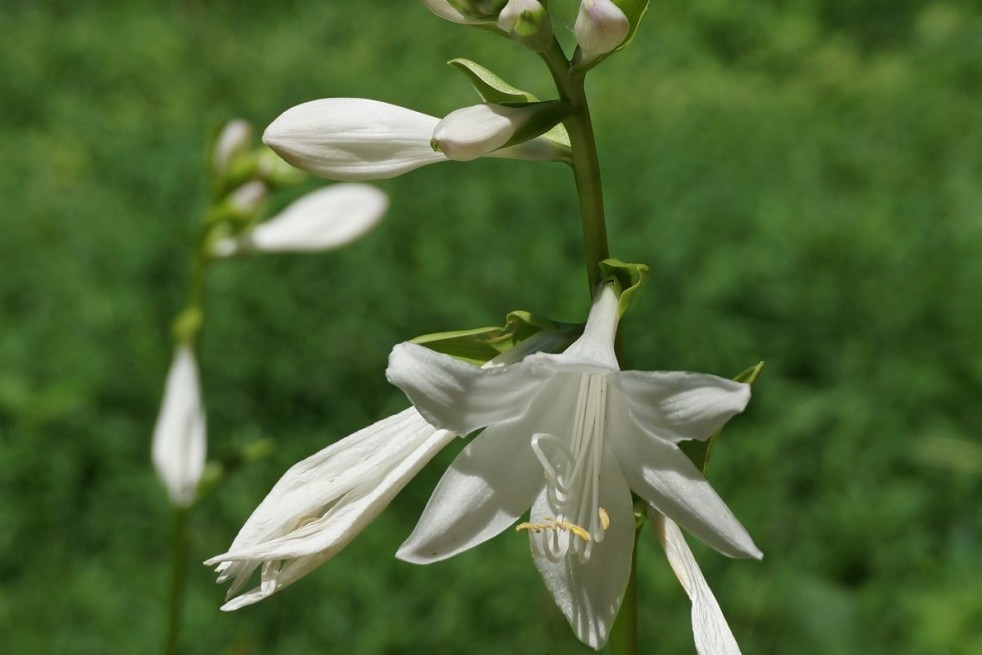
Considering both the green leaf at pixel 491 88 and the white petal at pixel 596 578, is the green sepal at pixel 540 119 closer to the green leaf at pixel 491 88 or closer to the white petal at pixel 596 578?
the green leaf at pixel 491 88

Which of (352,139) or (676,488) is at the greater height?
(352,139)

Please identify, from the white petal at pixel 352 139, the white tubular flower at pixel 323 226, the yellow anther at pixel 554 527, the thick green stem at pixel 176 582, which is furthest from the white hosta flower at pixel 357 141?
the white tubular flower at pixel 323 226

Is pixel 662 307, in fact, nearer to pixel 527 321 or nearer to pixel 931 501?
pixel 931 501

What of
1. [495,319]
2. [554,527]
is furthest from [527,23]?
[495,319]

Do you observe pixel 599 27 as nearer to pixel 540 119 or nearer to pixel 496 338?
pixel 540 119

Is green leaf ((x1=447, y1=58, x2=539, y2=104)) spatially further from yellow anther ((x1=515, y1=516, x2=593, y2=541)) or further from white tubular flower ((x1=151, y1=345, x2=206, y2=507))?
white tubular flower ((x1=151, y1=345, x2=206, y2=507))

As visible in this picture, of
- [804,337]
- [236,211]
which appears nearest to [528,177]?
[804,337]
